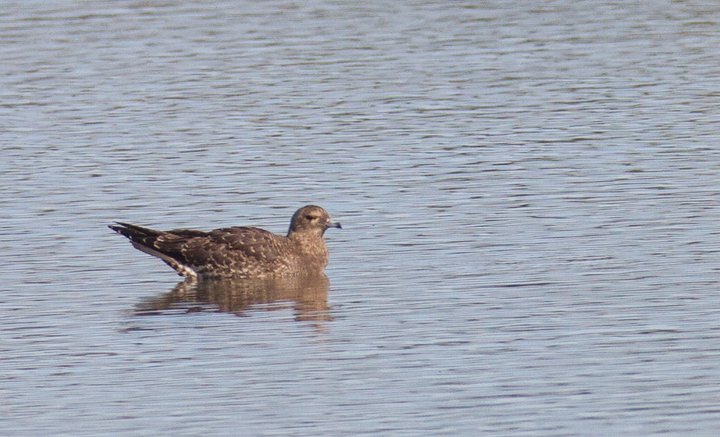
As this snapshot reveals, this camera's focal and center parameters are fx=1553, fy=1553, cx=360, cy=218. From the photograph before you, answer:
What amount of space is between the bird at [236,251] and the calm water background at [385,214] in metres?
0.34

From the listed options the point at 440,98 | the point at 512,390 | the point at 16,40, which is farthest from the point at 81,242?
the point at 16,40

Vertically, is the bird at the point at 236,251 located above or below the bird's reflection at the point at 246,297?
above

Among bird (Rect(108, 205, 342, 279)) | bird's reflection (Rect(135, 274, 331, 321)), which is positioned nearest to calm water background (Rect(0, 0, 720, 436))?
bird's reflection (Rect(135, 274, 331, 321))

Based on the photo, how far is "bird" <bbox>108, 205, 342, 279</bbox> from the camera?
57.7 feet

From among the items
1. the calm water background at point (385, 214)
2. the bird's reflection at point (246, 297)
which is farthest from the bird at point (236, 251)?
the calm water background at point (385, 214)

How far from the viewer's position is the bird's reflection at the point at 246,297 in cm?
1571

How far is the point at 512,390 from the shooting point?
12.0 metres

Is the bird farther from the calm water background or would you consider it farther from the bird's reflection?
the calm water background

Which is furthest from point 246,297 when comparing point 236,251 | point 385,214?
point 385,214

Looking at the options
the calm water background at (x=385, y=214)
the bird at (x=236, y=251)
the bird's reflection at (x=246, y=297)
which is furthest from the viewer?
the bird at (x=236, y=251)

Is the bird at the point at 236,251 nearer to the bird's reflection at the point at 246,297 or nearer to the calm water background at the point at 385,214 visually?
the bird's reflection at the point at 246,297

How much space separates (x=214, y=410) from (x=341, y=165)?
11625 mm

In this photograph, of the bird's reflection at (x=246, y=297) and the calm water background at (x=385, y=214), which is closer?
the calm water background at (x=385, y=214)

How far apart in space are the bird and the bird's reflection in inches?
4.9
